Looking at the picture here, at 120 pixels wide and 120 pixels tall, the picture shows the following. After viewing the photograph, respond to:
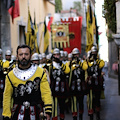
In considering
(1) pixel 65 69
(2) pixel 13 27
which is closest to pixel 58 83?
(1) pixel 65 69

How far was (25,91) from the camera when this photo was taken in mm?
4969

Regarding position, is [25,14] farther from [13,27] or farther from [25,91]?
[25,91]

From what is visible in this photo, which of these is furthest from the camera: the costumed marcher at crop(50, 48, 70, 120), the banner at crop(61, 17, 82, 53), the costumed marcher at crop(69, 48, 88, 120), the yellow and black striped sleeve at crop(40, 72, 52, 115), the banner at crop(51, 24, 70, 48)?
the banner at crop(61, 17, 82, 53)

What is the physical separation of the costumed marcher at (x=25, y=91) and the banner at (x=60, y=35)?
16.3 metres

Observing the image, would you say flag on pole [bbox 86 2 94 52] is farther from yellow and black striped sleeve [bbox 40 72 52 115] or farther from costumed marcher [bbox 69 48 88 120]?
yellow and black striped sleeve [bbox 40 72 52 115]

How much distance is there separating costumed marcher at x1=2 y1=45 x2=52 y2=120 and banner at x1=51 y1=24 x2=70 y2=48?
16338 millimetres

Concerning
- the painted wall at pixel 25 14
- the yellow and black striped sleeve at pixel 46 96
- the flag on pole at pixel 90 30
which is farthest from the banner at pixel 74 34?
the yellow and black striped sleeve at pixel 46 96

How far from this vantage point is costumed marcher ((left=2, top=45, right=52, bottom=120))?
16.3 feet

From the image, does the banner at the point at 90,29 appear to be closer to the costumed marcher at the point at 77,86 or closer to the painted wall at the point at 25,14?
the painted wall at the point at 25,14

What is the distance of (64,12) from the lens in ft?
161

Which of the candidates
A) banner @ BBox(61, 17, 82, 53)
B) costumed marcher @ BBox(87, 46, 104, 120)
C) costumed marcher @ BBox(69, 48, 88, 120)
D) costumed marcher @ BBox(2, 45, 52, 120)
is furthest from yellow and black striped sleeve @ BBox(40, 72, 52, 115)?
banner @ BBox(61, 17, 82, 53)

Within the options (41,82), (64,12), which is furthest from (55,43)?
(64,12)

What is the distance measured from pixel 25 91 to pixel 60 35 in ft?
55.2

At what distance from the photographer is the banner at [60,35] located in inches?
846
